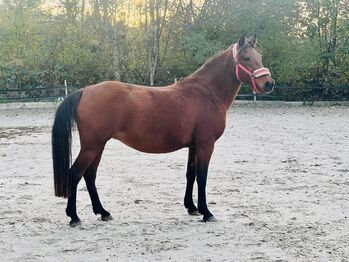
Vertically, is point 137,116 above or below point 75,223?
above

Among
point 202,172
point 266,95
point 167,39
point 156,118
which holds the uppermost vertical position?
point 167,39

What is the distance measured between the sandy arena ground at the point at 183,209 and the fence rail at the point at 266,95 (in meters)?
9.88

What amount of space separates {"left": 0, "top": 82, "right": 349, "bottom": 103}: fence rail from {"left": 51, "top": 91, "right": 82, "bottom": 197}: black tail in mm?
15579

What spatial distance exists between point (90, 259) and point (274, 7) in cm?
1848

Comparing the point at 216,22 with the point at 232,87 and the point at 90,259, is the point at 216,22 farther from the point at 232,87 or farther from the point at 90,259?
the point at 90,259

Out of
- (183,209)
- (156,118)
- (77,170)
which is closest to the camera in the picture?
(77,170)

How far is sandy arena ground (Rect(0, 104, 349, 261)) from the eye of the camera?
3.91 meters

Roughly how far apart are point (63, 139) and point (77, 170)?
342mm

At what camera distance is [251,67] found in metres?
4.91

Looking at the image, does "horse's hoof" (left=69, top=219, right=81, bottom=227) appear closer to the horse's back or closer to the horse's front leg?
the horse's back

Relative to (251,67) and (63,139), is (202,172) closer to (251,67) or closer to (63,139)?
(251,67)

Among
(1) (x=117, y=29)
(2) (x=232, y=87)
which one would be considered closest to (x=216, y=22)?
(1) (x=117, y=29)

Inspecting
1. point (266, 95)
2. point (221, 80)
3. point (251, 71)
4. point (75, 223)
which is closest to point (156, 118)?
point (221, 80)

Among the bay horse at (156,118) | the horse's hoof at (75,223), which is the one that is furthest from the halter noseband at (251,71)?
the horse's hoof at (75,223)
